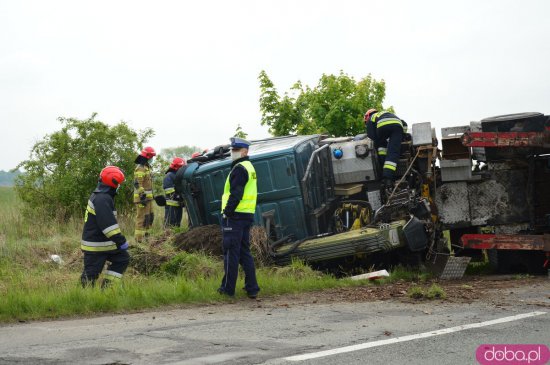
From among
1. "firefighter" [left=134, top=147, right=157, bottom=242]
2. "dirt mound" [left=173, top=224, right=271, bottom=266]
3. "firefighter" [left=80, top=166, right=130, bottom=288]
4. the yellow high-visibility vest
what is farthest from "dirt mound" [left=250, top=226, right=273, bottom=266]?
"firefighter" [left=134, top=147, right=157, bottom=242]

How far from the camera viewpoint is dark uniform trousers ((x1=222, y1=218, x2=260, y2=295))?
9.07 meters

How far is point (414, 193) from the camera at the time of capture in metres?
11.5

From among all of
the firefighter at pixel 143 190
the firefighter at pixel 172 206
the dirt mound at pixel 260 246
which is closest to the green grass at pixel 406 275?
the dirt mound at pixel 260 246

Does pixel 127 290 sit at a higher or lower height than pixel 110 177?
lower

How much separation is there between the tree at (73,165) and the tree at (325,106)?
4436mm

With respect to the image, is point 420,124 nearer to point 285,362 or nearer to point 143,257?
point 143,257

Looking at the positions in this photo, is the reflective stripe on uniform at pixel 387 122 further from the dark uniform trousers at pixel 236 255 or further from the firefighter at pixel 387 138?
the dark uniform trousers at pixel 236 255

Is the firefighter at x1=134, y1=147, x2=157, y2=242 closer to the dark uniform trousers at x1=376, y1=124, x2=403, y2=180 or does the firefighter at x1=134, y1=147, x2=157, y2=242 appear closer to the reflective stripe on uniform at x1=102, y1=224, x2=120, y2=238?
the dark uniform trousers at x1=376, y1=124, x2=403, y2=180

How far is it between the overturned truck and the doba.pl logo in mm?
4558

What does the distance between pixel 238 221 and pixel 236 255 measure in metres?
0.40

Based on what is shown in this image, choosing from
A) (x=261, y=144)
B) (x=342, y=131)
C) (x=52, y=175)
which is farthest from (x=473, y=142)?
(x=52, y=175)

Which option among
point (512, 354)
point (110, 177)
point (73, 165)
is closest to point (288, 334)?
point (512, 354)

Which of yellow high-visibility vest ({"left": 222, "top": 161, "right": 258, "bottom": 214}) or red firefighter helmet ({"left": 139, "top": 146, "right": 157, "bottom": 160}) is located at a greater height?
red firefighter helmet ({"left": 139, "top": 146, "right": 157, "bottom": 160})

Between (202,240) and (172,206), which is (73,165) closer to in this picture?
(172,206)
